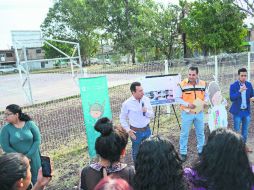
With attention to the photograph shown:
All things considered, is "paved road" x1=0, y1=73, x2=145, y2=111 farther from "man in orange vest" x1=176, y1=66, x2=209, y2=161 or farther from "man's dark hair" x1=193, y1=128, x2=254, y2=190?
"man's dark hair" x1=193, y1=128, x2=254, y2=190

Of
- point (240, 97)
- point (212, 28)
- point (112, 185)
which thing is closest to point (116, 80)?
point (240, 97)

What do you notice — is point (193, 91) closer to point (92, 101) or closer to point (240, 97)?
point (240, 97)

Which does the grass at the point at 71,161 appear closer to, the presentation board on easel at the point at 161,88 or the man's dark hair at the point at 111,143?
the presentation board on easel at the point at 161,88

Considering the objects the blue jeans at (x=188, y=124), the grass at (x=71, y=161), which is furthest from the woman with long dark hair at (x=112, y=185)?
the blue jeans at (x=188, y=124)

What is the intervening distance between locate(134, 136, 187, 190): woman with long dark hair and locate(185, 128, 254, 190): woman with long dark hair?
203 millimetres

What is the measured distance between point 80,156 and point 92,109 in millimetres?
1290

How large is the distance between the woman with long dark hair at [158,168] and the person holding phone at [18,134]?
2448 millimetres

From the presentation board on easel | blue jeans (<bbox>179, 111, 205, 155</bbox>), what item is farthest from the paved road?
blue jeans (<bbox>179, 111, 205, 155</bbox>)

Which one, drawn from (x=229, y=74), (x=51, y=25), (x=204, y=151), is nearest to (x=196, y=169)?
(x=204, y=151)

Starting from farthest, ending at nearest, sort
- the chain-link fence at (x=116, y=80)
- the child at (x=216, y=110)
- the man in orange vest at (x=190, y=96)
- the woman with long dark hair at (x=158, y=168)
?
the chain-link fence at (x=116, y=80), the child at (x=216, y=110), the man in orange vest at (x=190, y=96), the woman with long dark hair at (x=158, y=168)

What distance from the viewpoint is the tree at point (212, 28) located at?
87.6 feet

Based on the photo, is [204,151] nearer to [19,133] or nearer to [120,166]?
[120,166]

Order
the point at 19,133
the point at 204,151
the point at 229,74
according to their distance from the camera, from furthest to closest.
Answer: the point at 229,74, the point at 19,133, the point at 204,151

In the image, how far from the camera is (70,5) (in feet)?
152
